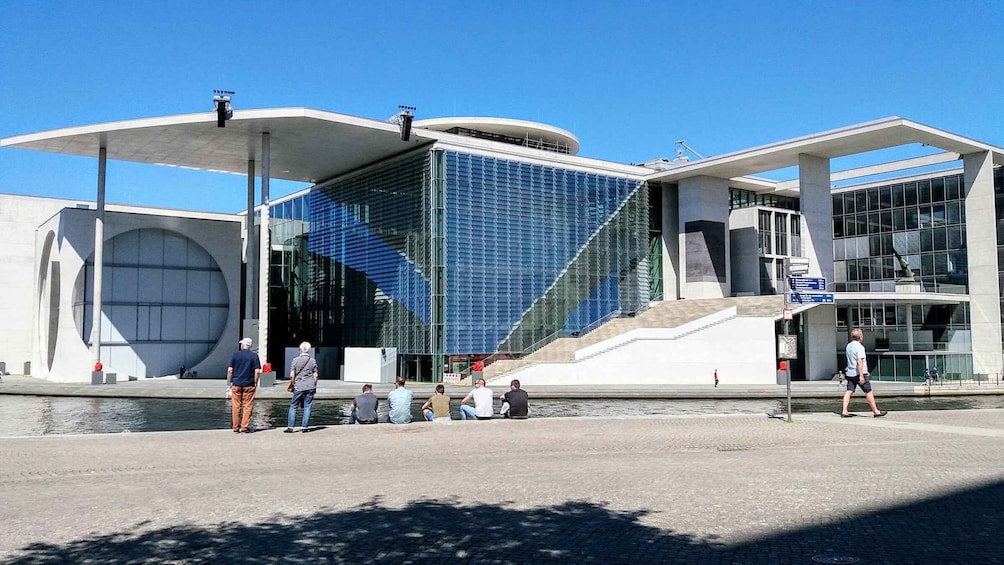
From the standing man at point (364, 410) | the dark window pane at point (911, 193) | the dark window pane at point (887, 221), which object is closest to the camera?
the standing man at point (364, 410)

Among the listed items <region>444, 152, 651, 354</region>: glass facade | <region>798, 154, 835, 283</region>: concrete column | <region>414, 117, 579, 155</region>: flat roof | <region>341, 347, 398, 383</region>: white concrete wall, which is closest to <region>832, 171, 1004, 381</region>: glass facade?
<region>798, 154, 835, 283</region>: concrete column

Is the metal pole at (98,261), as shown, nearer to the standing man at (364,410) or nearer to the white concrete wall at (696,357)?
the white concrete wall at (696,357)

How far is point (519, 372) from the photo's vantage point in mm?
36219

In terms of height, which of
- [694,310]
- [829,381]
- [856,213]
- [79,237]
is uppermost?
[856,213]

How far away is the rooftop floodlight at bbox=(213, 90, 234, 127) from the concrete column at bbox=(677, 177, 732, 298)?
25179 mm

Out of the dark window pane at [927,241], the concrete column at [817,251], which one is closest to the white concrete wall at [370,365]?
the concrete column at [817,251]

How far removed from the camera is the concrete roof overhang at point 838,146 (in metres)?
37.9

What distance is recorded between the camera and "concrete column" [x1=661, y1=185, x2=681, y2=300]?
48.3 meters

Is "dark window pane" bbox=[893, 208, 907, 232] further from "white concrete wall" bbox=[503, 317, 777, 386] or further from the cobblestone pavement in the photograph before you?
the cobblestone pavement

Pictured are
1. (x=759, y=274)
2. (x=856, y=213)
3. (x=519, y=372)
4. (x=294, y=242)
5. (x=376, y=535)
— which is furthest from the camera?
(x=856, y=213)

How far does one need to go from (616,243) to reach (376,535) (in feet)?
128

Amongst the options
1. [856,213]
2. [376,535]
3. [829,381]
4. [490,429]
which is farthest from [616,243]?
[376,535]

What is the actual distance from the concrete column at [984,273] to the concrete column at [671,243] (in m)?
14.7

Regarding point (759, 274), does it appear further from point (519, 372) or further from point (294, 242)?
point (294, 242)
